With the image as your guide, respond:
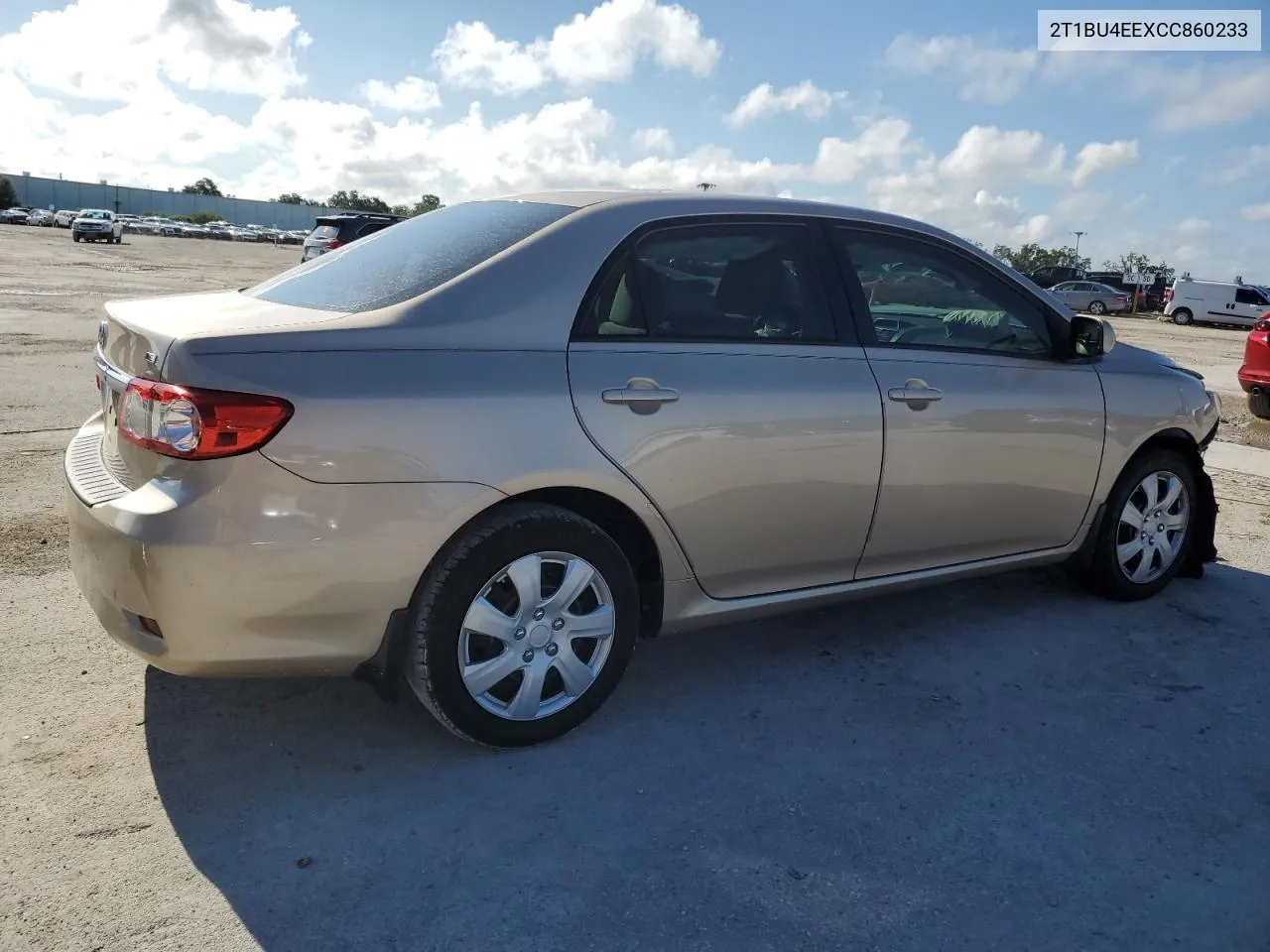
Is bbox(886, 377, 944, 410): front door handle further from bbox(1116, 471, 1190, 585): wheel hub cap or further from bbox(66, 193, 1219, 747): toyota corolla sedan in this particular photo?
bbox(1116, 471, 1190, 585): wheel hub cap

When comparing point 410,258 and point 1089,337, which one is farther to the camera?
point 1089,337

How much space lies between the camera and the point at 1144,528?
4477 mm

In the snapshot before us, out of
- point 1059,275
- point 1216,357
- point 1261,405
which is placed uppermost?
point 1059,275

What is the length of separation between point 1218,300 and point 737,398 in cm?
3794

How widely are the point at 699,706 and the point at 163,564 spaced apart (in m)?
1.74

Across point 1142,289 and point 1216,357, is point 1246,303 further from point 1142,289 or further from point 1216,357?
point 1216,357

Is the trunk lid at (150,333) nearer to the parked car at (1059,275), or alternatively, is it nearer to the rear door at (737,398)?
the rear door at (737,398)

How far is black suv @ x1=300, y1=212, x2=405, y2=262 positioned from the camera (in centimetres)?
1902

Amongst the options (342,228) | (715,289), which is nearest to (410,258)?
(715,289)

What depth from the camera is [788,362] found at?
334 cm

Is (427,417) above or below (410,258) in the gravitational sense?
below

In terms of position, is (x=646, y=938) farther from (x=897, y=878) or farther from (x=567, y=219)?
(x=567, y=219)

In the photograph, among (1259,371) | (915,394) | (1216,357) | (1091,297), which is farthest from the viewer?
(1091,297)

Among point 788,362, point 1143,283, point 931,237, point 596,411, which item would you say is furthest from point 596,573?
point 1143,283
